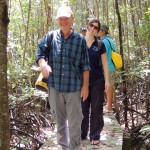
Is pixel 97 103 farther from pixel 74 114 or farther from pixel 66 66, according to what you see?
pixel 66 66

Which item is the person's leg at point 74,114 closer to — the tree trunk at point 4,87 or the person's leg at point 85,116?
the person's leg at point 85,116

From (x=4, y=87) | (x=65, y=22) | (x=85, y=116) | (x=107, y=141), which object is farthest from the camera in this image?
(x=107, y=141)

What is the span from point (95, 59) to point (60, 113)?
790 millimetres

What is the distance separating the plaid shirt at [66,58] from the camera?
299cm

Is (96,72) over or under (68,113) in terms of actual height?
over

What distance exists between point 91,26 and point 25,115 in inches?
121

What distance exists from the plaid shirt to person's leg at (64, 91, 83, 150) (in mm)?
81

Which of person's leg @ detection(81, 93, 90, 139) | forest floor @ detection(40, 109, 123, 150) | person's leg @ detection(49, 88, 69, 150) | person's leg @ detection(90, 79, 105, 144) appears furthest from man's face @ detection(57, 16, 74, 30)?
forest floor @ detection(40, 109, 123, 150)

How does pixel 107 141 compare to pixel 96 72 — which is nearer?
pixel 96 72

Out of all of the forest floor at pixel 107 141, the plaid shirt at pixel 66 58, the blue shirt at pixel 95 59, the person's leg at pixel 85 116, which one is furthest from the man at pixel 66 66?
the forest floor at pixel 107 141

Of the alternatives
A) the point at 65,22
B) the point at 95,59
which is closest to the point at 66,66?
the point at 65,22

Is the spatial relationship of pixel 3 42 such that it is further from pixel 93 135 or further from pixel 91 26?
pixel 93 135

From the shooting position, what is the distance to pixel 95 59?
356 cm

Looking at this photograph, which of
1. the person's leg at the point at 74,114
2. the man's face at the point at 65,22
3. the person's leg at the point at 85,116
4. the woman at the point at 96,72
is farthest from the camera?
the person's leg at the point at 85,116
